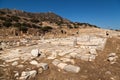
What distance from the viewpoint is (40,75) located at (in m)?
6.46

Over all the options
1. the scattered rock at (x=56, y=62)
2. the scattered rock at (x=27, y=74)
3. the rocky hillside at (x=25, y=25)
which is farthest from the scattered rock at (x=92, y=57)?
the rocky hillside at (x=25, y=25)

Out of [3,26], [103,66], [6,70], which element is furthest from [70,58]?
[3,26]

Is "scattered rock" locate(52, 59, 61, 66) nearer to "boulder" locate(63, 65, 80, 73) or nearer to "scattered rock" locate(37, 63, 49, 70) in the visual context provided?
"scattered rock" locate(37, 63, 49, 70)

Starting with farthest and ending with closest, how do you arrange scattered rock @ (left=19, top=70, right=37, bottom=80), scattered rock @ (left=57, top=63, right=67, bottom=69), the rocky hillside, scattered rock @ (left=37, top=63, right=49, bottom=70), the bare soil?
the rocky hillside, scattered rock @ (left=57, top=63, right=67, bottom=69), scattered rock @ (left=37, top=63, right=49, bottom=70), the bare soil, scattered rock @ (left=19, top=70, right=37, bottom=80)

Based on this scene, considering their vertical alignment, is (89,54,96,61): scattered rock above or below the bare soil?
above

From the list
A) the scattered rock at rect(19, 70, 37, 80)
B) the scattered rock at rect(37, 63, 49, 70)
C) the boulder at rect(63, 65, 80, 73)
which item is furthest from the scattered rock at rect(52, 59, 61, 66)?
the scattered rock at rect(19, 70, 37, 80)

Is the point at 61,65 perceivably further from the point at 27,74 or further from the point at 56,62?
the point at 27,74

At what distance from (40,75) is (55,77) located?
1.96 ft

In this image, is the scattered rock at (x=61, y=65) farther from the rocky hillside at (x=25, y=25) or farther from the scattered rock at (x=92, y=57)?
the rocky hillside at (x=25, y=25)

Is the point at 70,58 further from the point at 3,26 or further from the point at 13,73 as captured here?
the point at 3,26

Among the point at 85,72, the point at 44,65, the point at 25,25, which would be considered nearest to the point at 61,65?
the point at 44,65

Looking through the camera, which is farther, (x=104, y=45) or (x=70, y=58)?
(x=104, y=45)

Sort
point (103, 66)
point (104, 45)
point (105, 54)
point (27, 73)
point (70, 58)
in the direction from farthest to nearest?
point (104, 45)
point (105, 54)
point (70, 58)
point (103, 66)
point (27, 73)

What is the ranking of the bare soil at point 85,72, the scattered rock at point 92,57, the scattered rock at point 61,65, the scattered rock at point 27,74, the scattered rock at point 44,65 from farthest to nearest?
the scattered rock at point 92,57 < the scattered rock at point 61,65 < the scattered rock at point 44,65 < the bare soil at point 85,72 < the scattered rock at point 27,74
